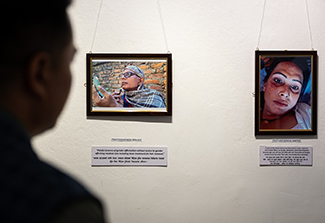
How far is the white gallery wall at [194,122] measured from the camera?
1.84m

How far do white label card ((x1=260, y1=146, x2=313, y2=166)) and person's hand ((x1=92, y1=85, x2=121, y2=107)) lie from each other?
112 cm

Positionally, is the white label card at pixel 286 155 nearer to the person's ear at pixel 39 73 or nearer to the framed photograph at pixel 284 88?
the framed photograph at pixel 284 88

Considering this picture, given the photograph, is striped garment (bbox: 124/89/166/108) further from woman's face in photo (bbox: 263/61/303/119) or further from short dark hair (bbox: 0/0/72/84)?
short dark hair (bbox: 0/0/72/84)

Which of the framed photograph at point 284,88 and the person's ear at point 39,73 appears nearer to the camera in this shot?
the person's ear at point 39,73

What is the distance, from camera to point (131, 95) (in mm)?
1848

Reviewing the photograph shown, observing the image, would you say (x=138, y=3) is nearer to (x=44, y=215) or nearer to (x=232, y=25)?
(x=232, y=25)

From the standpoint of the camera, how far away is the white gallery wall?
1843mm

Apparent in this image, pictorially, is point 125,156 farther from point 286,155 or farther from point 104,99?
point 286,155

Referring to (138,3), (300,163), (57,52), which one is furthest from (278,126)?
(57,52)

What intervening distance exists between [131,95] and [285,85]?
3.62 ft

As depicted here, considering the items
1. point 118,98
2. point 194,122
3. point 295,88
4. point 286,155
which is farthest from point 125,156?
point 295,88

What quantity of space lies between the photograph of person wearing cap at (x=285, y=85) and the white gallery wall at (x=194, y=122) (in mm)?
91

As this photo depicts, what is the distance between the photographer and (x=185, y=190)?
1844 millimetres

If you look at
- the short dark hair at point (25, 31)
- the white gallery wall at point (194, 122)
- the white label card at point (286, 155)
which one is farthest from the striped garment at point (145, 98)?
the short dark hair at point (25, 31)
